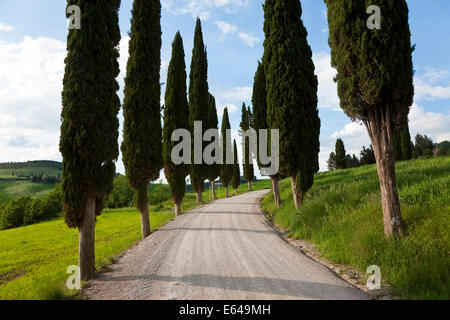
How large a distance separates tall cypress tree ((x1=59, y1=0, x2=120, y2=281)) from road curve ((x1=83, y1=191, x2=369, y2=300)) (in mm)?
1545

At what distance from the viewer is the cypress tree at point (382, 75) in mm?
6430

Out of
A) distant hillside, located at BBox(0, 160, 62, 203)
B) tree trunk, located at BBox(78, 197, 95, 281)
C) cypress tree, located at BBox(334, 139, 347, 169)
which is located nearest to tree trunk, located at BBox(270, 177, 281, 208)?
tree trunk, located at BBox(78, 197, 95, 281)

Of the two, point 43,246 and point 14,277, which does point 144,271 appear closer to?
point 14,277

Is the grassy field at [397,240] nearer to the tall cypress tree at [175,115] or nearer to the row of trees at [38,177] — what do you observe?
the tall cypress tree at [175,115]

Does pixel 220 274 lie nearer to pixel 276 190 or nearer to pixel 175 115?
pixel 276 190

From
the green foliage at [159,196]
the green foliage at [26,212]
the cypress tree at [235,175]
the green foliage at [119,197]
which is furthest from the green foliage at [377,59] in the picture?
the green foliage at [119,197]

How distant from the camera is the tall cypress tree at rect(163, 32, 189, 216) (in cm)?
1870

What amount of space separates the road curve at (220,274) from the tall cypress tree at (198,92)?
17183 millimetres

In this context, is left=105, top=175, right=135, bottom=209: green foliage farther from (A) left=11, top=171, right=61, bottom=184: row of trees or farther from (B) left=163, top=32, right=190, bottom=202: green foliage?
(A) left=11, top=171, right=61, bottom=184: row of trees

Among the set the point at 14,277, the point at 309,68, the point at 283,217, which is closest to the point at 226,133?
the point at 309,68

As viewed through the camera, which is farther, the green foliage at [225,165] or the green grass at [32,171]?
the green grass at [32,171]

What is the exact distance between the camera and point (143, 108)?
13.5 m

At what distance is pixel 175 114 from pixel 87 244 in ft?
47.7
